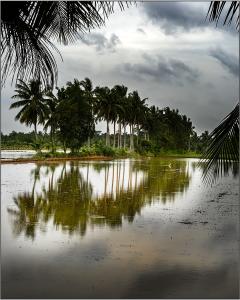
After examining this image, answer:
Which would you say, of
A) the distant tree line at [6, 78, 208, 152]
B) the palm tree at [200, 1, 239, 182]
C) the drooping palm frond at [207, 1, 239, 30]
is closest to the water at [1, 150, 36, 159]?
the distant tree line at [6, 78, 208, 152]

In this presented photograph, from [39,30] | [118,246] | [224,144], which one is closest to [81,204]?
[118,246]

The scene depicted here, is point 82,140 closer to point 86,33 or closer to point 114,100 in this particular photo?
point 114,100

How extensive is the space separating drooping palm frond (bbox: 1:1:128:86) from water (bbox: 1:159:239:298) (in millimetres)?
1702

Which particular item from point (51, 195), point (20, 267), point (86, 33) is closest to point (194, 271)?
point (20, 267)

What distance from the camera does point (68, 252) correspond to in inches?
205

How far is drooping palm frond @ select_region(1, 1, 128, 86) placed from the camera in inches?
120

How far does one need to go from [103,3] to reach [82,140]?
1171 inches

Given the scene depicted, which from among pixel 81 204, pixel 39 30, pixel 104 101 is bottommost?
pixel 81 204

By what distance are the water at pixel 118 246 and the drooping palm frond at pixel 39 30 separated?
1.70 metres

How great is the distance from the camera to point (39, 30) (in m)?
3.14

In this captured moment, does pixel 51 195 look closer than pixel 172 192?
Yes

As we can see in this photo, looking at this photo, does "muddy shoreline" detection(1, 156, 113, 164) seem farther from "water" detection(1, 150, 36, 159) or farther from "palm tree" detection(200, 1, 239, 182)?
"palm tree" detection(200, 1, 239, 182)

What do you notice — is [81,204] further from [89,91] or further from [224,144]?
[89,91]

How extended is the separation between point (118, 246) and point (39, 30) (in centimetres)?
313
